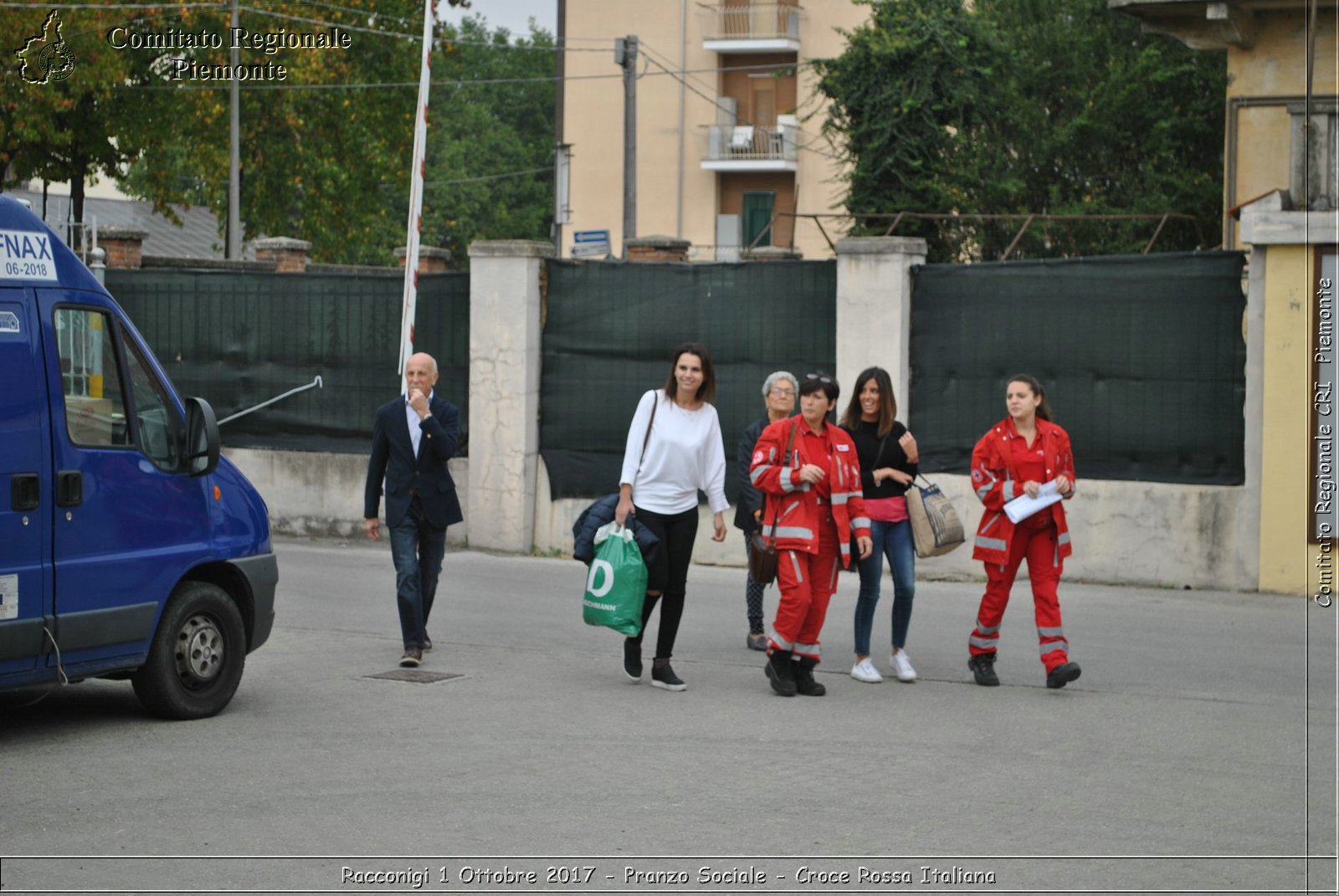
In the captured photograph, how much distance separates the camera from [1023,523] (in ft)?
32.5

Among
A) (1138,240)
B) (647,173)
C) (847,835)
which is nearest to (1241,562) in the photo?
(847,835)

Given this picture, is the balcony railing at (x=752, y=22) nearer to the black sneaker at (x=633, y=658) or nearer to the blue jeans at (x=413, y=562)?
the blue jeans at (x=413, y=562)

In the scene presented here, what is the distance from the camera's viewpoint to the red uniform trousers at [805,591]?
9.35m

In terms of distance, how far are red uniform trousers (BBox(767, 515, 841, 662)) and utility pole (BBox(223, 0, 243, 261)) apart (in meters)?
23.3

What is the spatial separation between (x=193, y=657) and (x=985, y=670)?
4.51 m

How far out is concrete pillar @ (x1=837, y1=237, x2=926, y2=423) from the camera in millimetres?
14805

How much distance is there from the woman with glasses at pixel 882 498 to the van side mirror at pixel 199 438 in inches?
Answer: 143

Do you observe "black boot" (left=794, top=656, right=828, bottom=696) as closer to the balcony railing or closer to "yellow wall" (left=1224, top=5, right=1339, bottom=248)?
"yellow wall" (left=1224, top=5, right=1339, bottom=248)

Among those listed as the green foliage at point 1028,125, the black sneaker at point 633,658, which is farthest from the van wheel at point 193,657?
the green foliage at point 1028,125

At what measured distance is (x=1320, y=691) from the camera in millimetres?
10047

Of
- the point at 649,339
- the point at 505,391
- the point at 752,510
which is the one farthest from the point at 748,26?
the point at 752,510

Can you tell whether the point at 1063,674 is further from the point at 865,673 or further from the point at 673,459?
the point at 673,459

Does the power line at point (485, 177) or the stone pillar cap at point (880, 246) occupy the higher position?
the power line at point (485, 177)

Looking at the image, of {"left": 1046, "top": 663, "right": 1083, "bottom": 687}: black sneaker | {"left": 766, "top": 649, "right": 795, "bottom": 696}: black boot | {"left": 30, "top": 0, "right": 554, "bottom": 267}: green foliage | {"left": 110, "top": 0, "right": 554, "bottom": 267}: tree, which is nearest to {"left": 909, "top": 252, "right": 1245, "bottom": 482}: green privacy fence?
{"left": 1046, "top": 663, "right": 1083, "bottom": 687}: black sneaker
